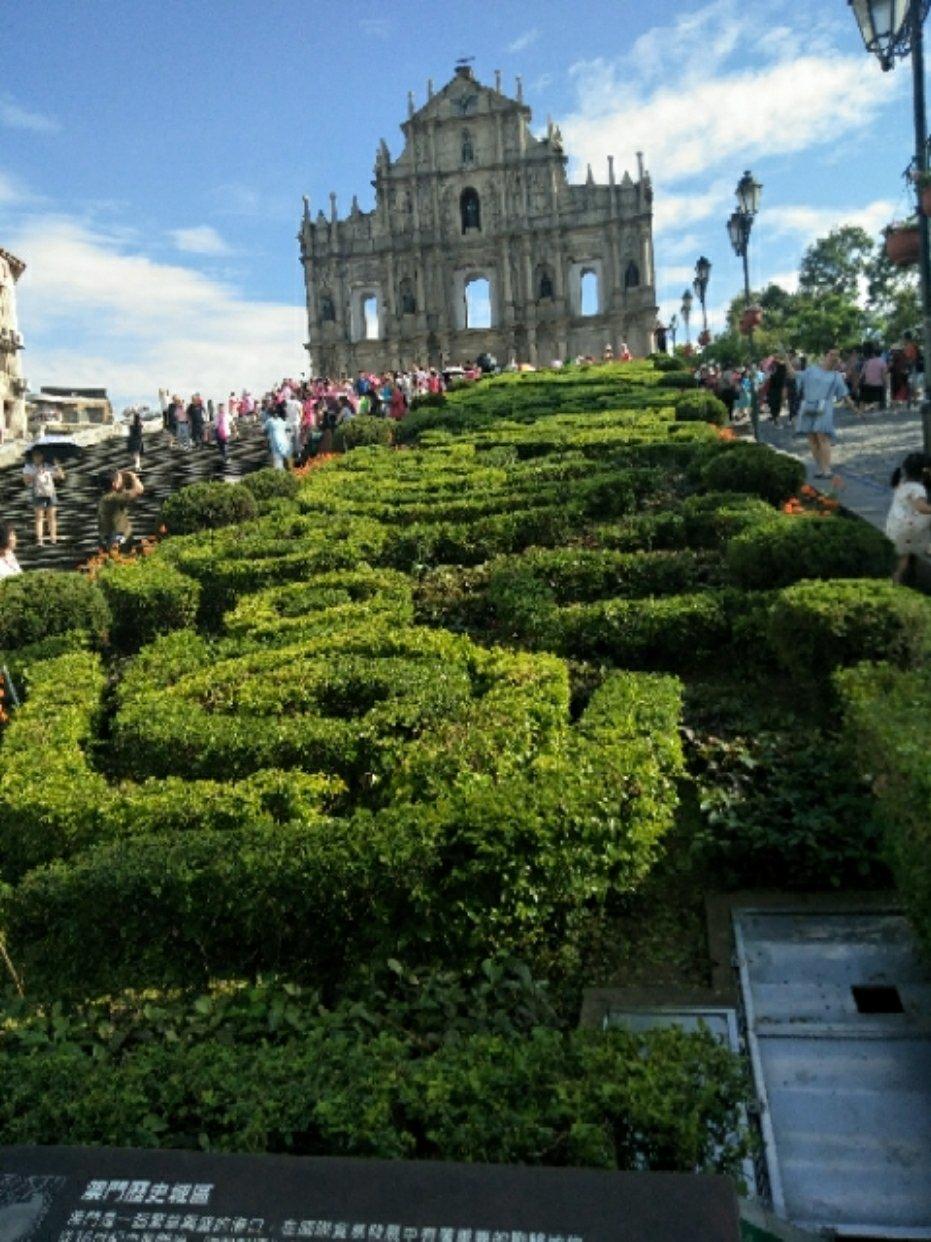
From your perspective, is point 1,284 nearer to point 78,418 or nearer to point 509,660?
point 78,418

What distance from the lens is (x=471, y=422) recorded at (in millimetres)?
20875

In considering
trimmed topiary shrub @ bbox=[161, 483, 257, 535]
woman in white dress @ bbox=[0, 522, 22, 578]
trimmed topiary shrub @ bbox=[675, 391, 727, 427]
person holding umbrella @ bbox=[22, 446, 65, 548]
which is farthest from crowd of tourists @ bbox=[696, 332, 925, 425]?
woman in white dress @ bbox=[0, 522, 22, 578]

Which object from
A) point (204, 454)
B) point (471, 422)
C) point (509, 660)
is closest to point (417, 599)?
point (509, 660)

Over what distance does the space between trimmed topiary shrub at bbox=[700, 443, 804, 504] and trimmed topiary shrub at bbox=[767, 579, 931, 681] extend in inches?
184

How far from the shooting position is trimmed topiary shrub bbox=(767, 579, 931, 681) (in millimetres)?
6359

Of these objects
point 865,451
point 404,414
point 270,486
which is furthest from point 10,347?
point 865,451

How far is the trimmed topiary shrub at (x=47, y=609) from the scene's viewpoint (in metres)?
9.34

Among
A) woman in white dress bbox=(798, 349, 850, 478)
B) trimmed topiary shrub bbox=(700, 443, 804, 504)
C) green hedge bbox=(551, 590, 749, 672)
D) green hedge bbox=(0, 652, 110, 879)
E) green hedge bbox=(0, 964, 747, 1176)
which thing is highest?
woman in white dress bbox=(798, 349, 850, 478)

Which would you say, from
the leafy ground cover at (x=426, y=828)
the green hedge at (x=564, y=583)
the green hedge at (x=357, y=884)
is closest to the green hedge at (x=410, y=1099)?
the leafy ground cover at (x=426, y=828)

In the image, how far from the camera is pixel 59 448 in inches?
979

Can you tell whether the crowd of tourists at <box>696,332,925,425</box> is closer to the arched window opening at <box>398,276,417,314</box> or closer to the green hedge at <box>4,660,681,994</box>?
the green hedge at <box>4,660,681,994</box>

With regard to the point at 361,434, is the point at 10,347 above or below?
above

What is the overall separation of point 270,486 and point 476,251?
55586mm

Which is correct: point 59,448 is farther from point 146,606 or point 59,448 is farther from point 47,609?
point 47,609
